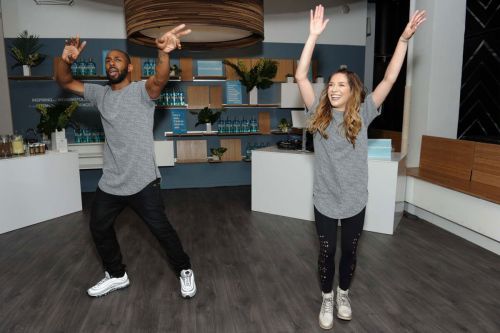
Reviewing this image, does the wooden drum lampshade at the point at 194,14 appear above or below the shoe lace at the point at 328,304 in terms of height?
above

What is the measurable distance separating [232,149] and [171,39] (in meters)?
4.85

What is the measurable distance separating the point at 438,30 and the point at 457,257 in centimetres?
295

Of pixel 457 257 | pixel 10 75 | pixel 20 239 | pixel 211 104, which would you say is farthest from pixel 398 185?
pixel 10 75

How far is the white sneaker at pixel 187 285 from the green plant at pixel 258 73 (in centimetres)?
409

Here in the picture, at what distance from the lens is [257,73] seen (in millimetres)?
6133

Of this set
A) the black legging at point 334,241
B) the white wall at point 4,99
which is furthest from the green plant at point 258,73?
the black legging at point 334,241

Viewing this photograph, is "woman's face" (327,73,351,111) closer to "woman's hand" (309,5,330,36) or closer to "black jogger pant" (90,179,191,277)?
"woman's hand" (309,5,330,36)

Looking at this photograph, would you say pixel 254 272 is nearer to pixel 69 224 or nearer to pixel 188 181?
pixel 69 224

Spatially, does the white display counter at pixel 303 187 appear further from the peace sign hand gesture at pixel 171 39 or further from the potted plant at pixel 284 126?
Result: the peace sign hand gesture at pixel 171 39

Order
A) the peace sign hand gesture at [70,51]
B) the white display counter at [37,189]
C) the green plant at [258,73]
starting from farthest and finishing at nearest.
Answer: the green plant at [258,73]
the white display counter at [37,189]
the peace sign hand gesture at [70,51]

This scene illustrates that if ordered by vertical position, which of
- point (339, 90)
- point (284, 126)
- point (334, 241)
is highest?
point (339, 90)

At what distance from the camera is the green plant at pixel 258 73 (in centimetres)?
612

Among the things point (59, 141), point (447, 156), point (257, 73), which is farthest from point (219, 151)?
point (447, 156)

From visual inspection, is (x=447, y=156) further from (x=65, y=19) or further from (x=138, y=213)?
(x=65, y=19)
